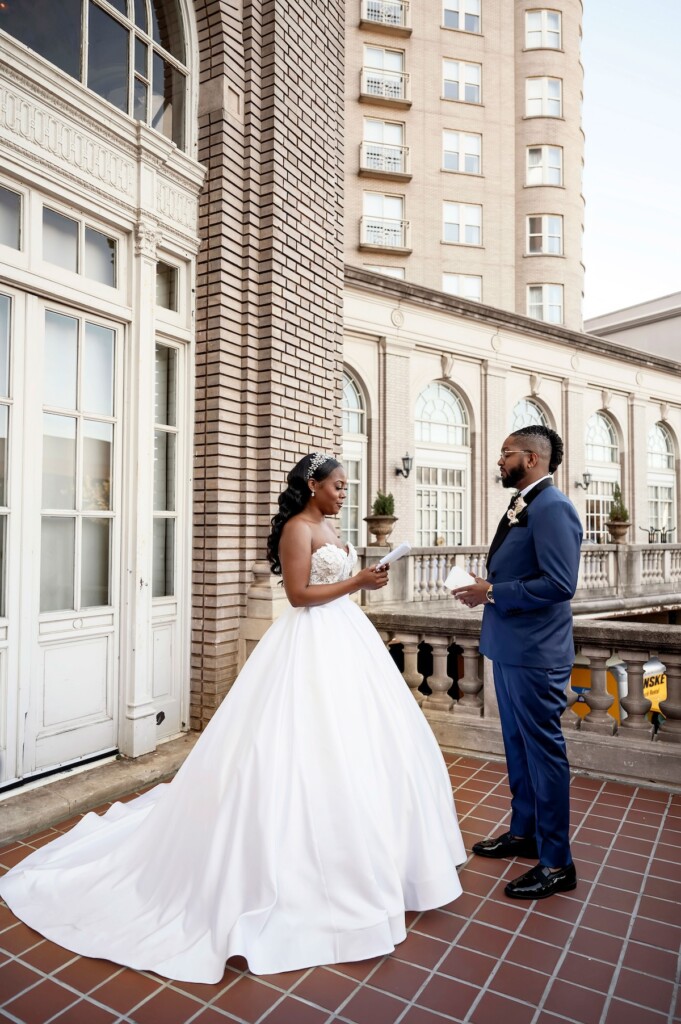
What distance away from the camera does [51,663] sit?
4.15 m

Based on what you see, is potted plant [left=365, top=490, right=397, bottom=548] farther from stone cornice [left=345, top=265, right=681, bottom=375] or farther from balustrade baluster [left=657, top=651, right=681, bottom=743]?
balustrade baluster [left=657, top=651, right=681, bottom=743]

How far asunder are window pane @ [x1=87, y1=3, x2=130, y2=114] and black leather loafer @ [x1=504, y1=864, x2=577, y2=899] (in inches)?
203

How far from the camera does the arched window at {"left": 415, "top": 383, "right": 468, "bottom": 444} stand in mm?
17375

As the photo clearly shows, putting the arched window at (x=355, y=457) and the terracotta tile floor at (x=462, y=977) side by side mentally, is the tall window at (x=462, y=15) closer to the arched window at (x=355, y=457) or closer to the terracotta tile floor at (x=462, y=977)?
the arched window at (x=355, y=457)

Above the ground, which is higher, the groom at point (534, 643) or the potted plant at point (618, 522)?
the potted plant at point (618, 522)

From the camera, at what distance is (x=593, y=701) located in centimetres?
450

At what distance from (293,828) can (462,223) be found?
78.6 feet

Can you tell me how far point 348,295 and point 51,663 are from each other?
1272 centimetres

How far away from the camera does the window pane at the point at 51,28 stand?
4.03 metres

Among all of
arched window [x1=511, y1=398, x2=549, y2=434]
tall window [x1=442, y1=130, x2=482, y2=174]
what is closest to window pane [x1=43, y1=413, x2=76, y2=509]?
arched window [x1=511, y1=398, x2=549, y2=434]

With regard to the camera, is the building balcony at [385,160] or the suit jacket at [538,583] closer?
the suit jacket at [538,583]

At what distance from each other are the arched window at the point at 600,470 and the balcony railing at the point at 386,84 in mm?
12368

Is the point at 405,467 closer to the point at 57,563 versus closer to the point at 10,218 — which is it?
the point at 57,563

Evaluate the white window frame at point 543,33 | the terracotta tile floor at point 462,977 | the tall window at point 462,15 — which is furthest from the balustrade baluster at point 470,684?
the white window frame at point 543,33
